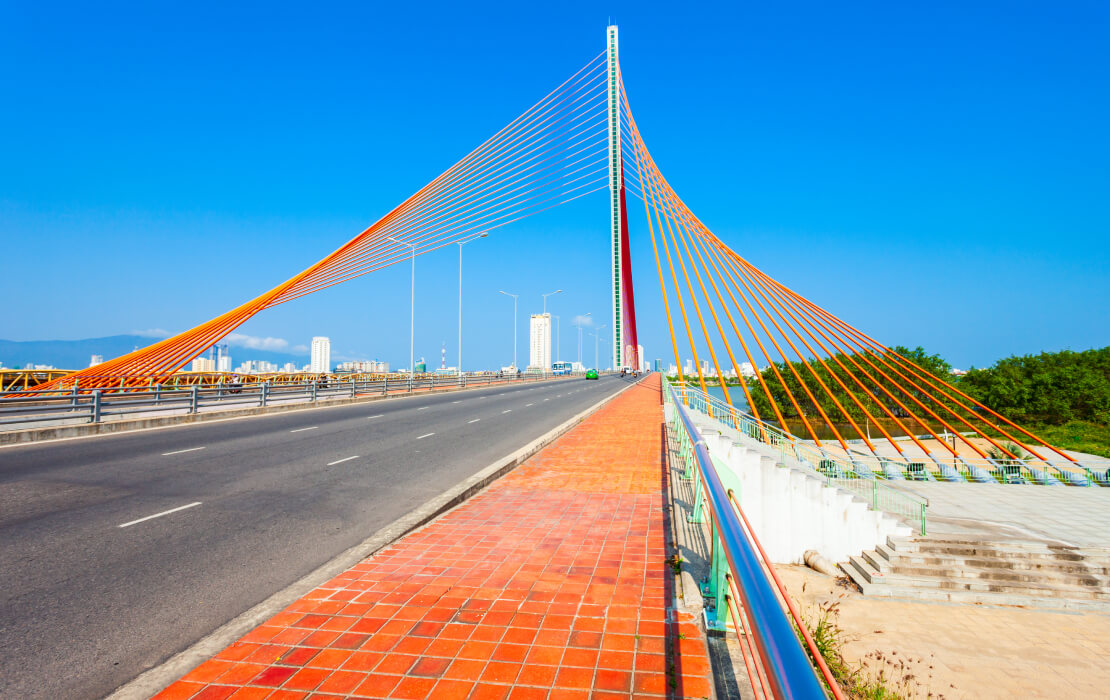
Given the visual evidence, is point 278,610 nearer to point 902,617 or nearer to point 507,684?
point 507,684

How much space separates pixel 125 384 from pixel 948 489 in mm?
34703

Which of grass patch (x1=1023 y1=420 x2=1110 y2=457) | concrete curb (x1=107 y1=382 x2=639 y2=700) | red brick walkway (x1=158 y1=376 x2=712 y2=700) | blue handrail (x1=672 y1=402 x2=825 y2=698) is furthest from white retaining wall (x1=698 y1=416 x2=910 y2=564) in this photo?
grass patch (x1=1023 y1=420 x2=1110 y2=457)

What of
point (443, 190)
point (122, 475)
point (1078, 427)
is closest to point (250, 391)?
point (443, 190)

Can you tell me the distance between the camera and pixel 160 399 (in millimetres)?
19750

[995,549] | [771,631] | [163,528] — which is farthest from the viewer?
[995,549]

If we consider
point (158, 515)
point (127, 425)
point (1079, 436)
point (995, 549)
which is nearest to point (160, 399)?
point (127, 425)

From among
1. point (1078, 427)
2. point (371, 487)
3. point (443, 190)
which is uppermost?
point (443, 190)

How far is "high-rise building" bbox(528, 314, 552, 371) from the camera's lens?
106438 mm

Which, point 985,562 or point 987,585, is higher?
point 985,562

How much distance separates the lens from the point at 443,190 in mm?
20984

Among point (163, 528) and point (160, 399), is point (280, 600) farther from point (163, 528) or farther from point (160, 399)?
point (160, 399)

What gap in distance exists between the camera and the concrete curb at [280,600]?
3.24 meters

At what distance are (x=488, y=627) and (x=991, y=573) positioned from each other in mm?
17174

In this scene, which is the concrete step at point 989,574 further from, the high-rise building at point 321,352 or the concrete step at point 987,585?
the high-rise building at point 321,352
